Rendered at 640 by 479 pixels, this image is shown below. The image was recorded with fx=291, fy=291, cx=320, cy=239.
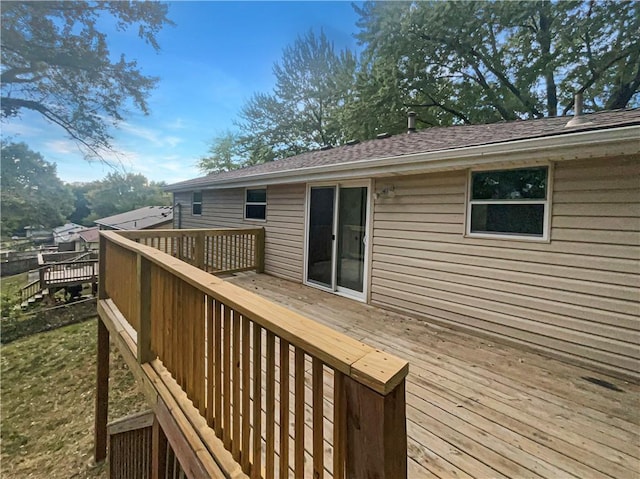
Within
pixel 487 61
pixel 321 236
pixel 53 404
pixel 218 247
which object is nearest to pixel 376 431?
pixel 321 236

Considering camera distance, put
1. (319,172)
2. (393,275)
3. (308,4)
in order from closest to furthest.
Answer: (393,275)
(319,172)
(308,4)

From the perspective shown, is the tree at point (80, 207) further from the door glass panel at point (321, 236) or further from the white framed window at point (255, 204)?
A: the door glass panel at point (321, 236)

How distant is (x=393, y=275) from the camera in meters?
4.39

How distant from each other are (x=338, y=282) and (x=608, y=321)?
344 cm

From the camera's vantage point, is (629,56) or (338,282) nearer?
(338,282)

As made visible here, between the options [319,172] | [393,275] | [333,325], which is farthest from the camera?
[319,172]

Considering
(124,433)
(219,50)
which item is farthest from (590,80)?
(124,433)

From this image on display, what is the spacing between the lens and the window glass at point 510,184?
312cm

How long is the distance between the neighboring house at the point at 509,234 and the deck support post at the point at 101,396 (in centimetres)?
367

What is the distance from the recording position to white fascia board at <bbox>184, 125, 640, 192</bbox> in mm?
2453

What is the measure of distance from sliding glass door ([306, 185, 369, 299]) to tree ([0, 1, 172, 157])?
9961 mm

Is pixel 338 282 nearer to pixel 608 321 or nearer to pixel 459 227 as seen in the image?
pixel 459 227

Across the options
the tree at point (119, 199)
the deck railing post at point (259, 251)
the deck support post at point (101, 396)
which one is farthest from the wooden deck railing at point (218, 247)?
the tree at point (119, 199)

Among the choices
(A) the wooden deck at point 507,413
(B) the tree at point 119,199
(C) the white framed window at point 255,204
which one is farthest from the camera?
(B) the tree at point 119,199
